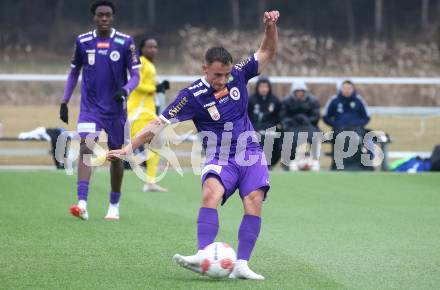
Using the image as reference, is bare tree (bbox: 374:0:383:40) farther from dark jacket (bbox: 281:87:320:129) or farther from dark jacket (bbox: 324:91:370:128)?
dark jacket (bbox: 281:87:320:129)

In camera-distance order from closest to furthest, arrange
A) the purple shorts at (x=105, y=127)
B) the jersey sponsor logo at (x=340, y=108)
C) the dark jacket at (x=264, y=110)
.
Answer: the purple shorts at (x=105, y=127) → the dark jacket at (x=264, y=110) → the jersey sponsor logo at (x=340, y=108)

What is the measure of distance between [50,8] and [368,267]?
106 feet

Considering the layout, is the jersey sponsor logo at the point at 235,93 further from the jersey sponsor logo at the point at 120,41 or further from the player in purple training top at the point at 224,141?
the jersey sponsor logo at the point at 120,41

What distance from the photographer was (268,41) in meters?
7.78

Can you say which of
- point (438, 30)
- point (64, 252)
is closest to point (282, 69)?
point (438, 30)

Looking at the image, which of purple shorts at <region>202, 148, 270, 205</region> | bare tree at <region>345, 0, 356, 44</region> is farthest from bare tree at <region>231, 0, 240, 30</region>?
purple shorts at <region>202, 148, 270, 205</region>

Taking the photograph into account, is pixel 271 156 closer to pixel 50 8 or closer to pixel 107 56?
pixel 107 56

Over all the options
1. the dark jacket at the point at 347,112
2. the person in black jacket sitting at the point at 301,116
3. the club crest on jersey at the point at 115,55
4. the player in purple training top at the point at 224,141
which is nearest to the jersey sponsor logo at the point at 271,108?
the person in black jacket sitting at the point at 301,116

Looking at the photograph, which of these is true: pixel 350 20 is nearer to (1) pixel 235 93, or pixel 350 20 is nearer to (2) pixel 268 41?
(2) pixel 268 41

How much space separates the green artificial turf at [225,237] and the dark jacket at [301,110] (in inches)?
116

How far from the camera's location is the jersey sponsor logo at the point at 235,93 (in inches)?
296

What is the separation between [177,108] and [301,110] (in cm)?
1126

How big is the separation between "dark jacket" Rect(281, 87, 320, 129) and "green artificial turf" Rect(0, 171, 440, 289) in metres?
2.95

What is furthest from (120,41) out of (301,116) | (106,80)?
(301,116)
